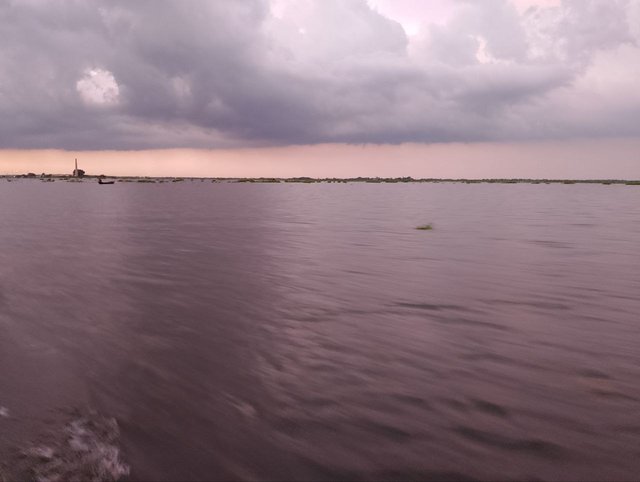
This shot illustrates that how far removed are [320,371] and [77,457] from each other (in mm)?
4195

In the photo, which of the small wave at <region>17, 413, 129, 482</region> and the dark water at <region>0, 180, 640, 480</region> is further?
the dark water at <region>0, 180, 640, 480</region>

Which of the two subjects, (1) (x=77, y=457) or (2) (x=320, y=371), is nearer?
(1) (x=77, y=457)

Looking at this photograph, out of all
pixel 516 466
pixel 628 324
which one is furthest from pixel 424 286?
pixel 516 466

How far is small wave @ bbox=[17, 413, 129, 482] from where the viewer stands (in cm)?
545

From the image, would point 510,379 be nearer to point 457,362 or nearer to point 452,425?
point 457,362

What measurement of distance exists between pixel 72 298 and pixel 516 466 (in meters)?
13.2

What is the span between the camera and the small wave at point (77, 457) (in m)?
5.45

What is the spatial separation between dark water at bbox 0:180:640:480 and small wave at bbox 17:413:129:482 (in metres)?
0.03

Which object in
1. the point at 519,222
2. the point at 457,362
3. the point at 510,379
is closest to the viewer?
the point at 510,379

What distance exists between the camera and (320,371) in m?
8.70

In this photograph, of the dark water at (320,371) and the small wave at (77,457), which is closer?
the small wave at (77,457)

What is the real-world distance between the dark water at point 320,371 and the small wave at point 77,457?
0.03 metres

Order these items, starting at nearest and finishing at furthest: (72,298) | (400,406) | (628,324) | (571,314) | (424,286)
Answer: (400,406) < (628,324) < (571,314) < (72,298) < (424,286)

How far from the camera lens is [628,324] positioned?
11.7 meters
